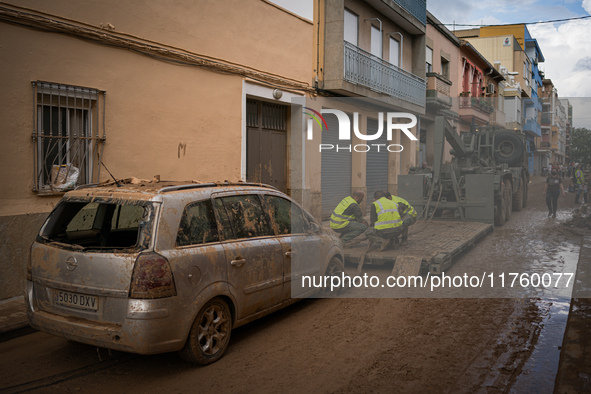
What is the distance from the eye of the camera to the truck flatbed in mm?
7363

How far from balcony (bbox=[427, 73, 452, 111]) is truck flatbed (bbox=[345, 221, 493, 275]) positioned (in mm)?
10529

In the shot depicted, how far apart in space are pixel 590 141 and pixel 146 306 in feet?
278

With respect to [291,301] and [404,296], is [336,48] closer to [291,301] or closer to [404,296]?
[404,296]

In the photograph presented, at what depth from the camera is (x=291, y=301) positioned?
18.3 ft

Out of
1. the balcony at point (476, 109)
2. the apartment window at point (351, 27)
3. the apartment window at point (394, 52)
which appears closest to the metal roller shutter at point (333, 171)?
the apartment window at point (351, 27)

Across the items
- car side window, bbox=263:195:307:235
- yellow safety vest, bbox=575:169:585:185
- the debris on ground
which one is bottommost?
the debris on ground

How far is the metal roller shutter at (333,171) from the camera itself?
48.3ft

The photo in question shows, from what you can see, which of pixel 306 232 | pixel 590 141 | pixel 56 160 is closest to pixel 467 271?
pixel 306 232

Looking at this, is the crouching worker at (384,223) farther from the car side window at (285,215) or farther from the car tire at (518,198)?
the car tire at (518,198)

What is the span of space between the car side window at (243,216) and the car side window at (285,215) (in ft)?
0.64

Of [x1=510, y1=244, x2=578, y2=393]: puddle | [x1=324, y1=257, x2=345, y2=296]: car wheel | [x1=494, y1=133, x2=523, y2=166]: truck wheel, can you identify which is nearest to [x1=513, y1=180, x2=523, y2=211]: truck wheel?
[x1=494, y1=133, x2=523, y2=166]: truck wheel

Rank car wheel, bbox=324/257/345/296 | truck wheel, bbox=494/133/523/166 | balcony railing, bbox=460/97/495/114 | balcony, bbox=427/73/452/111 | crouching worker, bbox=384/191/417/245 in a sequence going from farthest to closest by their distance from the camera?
balcony railing, bbox=460/97/495/114, balcony, bbox=427/73/452/111, truck wheel, bbox=494/133/523/166, crouching worker, bbox=384/191/417/245, car wheel, bbox=324/257/345/296

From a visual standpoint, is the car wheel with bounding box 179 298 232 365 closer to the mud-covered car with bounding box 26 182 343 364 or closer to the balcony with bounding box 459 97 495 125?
the mud-covered car with bounding box 26 182 343 364

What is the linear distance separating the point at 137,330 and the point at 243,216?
160 centimetres
